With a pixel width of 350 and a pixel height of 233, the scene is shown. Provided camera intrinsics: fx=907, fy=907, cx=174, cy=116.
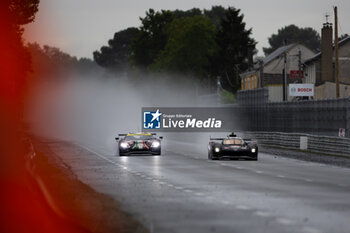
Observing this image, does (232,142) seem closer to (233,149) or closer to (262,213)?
(233,149)

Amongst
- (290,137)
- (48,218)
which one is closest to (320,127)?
(290,137)

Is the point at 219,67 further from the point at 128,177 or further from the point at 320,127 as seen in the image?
the point at 128,177

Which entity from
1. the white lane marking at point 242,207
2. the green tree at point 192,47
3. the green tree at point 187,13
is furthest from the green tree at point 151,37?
the white lane marking at point 242,207

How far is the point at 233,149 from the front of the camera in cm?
4000

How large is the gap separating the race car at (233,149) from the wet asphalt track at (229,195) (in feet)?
14.6

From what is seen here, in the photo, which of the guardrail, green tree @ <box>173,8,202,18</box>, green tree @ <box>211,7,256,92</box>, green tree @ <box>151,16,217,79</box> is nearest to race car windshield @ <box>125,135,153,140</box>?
the guardrail

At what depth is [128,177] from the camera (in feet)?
91.0

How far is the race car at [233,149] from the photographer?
1575 inches

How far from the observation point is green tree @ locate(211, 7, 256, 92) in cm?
12750

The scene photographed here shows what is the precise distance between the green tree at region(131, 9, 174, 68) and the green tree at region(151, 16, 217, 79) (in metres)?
20.8

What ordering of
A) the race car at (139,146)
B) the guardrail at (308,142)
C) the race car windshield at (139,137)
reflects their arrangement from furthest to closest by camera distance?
the race car windshield at (139,137) → the race car at (139,146) → the guardrail at (308,142)

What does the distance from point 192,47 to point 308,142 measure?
8475 centimetres

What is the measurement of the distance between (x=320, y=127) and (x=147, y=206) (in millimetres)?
31193

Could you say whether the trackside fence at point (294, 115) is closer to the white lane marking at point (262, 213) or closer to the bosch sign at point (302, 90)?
the bosch sign at point (302, 90)
